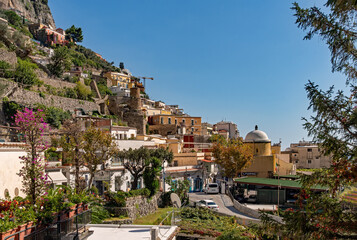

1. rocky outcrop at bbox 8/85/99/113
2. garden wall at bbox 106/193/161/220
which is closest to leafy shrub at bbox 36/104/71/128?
rocky outcrop at bbox 8/85/99/113

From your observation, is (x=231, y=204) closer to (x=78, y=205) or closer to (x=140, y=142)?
(x=140, y=142)

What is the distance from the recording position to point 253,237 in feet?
57.2

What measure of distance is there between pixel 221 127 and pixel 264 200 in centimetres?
5843

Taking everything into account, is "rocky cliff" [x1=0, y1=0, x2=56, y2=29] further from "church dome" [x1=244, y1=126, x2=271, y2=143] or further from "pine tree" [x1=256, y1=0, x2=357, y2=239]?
"pine tree" [x1=256, y1=0, x2=357, y2=239]

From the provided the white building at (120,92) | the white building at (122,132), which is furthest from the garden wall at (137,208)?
the white building at (120,92)

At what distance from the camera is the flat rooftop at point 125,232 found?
11.5 m

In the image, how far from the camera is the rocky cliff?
362ft

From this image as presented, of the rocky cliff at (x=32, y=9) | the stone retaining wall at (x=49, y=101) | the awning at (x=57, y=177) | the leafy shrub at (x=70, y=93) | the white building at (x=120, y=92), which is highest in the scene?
the rocky cliff at (x=32, y=9)

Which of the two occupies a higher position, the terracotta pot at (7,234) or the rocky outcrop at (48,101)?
the rocky outcrop at (48,101)

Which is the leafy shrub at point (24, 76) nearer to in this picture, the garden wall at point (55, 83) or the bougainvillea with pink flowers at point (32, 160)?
the garden wall at point (55, 83)

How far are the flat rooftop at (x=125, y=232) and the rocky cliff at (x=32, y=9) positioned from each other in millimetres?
112036

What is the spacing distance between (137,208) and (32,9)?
120811 millimetres

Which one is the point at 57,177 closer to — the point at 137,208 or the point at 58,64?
the point at 137,208

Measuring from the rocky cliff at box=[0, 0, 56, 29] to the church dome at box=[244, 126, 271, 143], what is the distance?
9433cm
